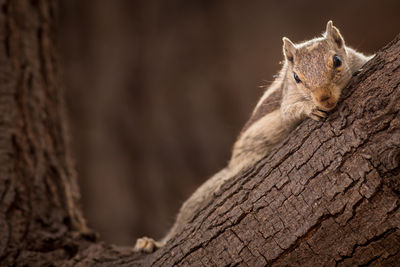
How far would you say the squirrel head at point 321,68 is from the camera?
1960 millimetres

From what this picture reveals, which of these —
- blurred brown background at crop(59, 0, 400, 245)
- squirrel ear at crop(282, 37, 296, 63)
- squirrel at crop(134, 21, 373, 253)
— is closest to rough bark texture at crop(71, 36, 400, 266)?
squirrel at crop(134, 21, 373, 253)

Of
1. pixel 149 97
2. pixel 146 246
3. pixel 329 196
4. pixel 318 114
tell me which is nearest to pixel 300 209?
pixel 329 196

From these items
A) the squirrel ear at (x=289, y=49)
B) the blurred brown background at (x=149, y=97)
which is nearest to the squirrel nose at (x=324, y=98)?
the squirrel ear at (x=289, y=49)

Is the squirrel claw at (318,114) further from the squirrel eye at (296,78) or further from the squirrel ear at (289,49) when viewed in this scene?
the squirrel ear at (289,49)

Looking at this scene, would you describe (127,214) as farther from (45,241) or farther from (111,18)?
(45,241)

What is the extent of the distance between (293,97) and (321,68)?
0.34 meters

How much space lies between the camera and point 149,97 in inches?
257

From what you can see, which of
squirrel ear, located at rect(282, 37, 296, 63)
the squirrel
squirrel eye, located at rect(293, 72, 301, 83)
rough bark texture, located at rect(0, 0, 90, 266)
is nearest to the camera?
the squirrel

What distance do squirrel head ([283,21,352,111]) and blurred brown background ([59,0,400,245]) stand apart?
13.0ft

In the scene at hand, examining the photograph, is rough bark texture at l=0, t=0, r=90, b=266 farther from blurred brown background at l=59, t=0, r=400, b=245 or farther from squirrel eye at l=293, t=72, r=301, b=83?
blurred brown background at l=59, t=0, r=400, b=245

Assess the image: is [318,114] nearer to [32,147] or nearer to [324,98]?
[324,98]

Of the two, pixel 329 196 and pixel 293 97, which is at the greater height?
pixel 293 97

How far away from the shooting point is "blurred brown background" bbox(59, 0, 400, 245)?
6.42 m

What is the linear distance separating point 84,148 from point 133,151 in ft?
2.56
